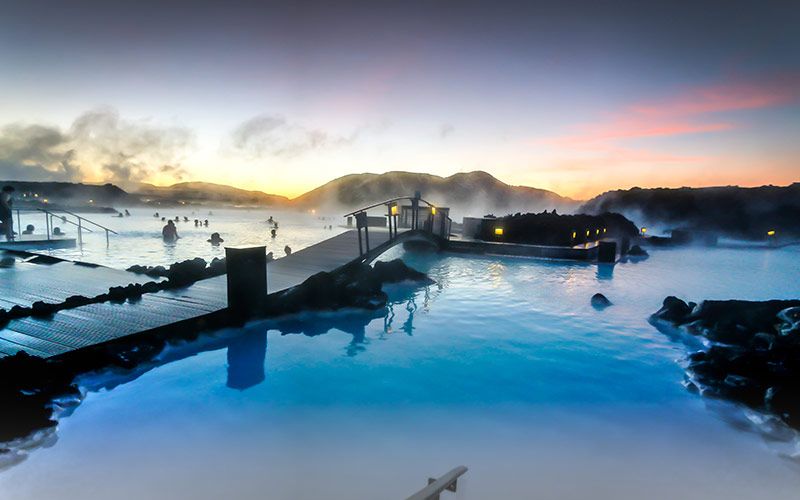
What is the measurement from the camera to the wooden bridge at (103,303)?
6.35m

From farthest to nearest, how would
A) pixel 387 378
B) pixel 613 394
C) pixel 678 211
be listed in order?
pixel 678 211
pixel 387 378
pixel 613 394

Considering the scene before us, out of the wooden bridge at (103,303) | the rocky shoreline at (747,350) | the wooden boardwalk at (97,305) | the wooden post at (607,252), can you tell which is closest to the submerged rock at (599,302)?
the rocky shoreline at (747,350)

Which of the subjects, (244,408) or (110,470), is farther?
(244,408)

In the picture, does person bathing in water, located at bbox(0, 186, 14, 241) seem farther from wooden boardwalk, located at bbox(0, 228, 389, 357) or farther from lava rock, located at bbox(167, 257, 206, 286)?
lava rock, located at bbox(167, 257, 206, 286)

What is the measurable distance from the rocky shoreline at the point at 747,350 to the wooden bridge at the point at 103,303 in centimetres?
947

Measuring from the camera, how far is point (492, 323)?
1087 cm

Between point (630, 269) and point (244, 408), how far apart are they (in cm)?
2166

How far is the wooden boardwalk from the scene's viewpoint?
6.33 m

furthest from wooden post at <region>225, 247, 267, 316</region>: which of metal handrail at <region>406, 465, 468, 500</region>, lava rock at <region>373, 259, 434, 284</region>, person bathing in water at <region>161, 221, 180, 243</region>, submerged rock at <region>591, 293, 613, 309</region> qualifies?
person bathing in water at <region>161, 221, 180, 243</region>

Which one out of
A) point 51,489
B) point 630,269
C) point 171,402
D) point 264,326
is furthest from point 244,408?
point 630,269

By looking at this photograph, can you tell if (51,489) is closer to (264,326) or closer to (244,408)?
(244,408)

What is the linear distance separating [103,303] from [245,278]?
296 centimetres

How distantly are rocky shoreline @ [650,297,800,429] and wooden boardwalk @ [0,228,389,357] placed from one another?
9513mm

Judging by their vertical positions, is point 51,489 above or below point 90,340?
below
